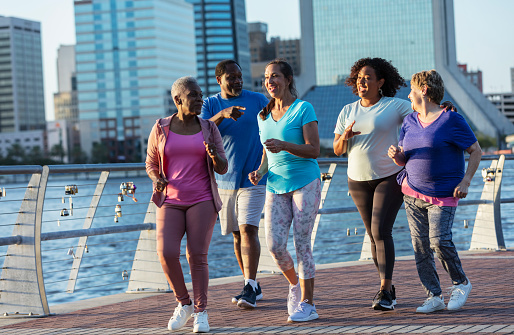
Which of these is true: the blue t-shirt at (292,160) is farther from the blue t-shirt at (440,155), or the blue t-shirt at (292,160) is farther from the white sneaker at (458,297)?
the white sneaker at (458,297)

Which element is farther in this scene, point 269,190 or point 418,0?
point 418,0

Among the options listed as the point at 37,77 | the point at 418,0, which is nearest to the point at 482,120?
the point at 418,0

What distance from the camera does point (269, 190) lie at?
511cm

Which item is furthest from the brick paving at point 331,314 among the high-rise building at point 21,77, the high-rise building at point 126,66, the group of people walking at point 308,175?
the high-rise building at point 21,77

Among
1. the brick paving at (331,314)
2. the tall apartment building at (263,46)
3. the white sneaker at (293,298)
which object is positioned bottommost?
the brick paving at (331,314)

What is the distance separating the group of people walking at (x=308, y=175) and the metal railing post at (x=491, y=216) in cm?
404

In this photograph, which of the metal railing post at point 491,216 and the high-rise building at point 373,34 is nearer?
the metal railing post at point 491,216

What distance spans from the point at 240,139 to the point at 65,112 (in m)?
175

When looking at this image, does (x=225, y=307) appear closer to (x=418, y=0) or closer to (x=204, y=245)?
(x=204, y=245)

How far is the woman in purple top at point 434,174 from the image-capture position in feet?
16.6

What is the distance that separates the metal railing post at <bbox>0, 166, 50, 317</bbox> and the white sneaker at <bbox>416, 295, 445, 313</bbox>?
2751 millimetres

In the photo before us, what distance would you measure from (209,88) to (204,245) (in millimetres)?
151342

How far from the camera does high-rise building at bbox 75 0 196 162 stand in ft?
429

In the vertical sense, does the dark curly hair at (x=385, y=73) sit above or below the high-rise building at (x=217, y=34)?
below
